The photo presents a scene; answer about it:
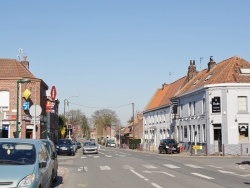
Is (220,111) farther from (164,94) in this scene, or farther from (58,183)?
(164,94)

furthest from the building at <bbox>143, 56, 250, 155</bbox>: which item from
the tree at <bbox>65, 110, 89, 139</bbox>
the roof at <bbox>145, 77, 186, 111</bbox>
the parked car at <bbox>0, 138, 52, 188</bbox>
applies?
the tree at <bbox>65, 110, 89, 139</bbox>

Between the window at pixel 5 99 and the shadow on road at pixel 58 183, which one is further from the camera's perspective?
the window at pixel 5 99

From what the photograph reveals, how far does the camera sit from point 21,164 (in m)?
10.5

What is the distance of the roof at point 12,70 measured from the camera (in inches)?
1756

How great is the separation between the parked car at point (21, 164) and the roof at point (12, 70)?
3404 centimetres

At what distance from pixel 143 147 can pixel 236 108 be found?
3152 cm

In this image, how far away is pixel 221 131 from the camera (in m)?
43.6

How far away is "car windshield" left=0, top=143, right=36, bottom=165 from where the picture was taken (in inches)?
419

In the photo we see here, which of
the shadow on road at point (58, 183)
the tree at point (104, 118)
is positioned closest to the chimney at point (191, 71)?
the shadow on road at point (58, 183)

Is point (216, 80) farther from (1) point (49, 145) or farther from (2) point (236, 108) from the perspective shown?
(1) point (49, 145)

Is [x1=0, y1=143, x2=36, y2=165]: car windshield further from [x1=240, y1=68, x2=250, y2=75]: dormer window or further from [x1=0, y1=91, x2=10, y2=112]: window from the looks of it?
[x1=240, y1=68, x2=250, y2=75]: dormer window

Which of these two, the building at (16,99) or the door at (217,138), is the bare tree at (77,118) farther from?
the door at (217,138)

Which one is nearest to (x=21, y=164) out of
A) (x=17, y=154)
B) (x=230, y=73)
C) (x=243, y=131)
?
(x=17, y=154)

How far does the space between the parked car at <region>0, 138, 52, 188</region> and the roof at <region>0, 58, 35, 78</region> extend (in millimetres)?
34038
